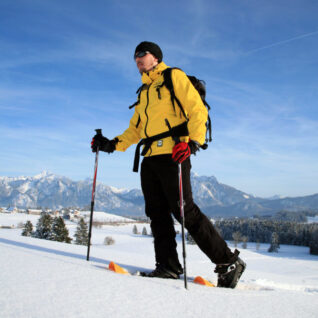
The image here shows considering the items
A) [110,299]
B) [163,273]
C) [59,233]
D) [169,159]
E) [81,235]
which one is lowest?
[81,235]

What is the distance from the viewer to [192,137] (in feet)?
9.77

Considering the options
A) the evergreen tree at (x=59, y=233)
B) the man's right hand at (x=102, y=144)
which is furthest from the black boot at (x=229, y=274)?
the evergreen tree at (x=59, y=233)

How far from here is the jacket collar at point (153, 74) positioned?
138 inches

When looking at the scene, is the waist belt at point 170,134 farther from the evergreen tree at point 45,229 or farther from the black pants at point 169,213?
the evergreen tree at point 45,229

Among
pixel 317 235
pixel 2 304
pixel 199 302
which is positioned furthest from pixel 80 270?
pixel 317 235

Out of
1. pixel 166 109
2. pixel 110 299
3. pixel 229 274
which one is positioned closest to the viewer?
pixel 110 299

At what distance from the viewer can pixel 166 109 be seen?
3275mm

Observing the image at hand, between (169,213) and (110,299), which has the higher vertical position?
(169,213)

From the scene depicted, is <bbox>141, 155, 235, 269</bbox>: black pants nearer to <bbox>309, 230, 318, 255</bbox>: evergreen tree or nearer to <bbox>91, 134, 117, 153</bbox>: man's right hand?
<bbox>91, 134, 117, 153</bbox>: man's right hand

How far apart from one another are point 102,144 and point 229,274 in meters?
2.39

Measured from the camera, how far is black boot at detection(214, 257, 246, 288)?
2971mm

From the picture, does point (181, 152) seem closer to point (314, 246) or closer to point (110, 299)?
point (110, 299)

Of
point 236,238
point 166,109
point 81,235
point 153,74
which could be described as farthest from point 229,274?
point 236,238

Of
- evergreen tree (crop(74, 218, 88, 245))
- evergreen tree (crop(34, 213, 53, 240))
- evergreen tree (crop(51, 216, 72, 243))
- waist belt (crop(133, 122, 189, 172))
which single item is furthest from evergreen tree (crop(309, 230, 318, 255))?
waist belt (crop(133, 122, 189, 172))
